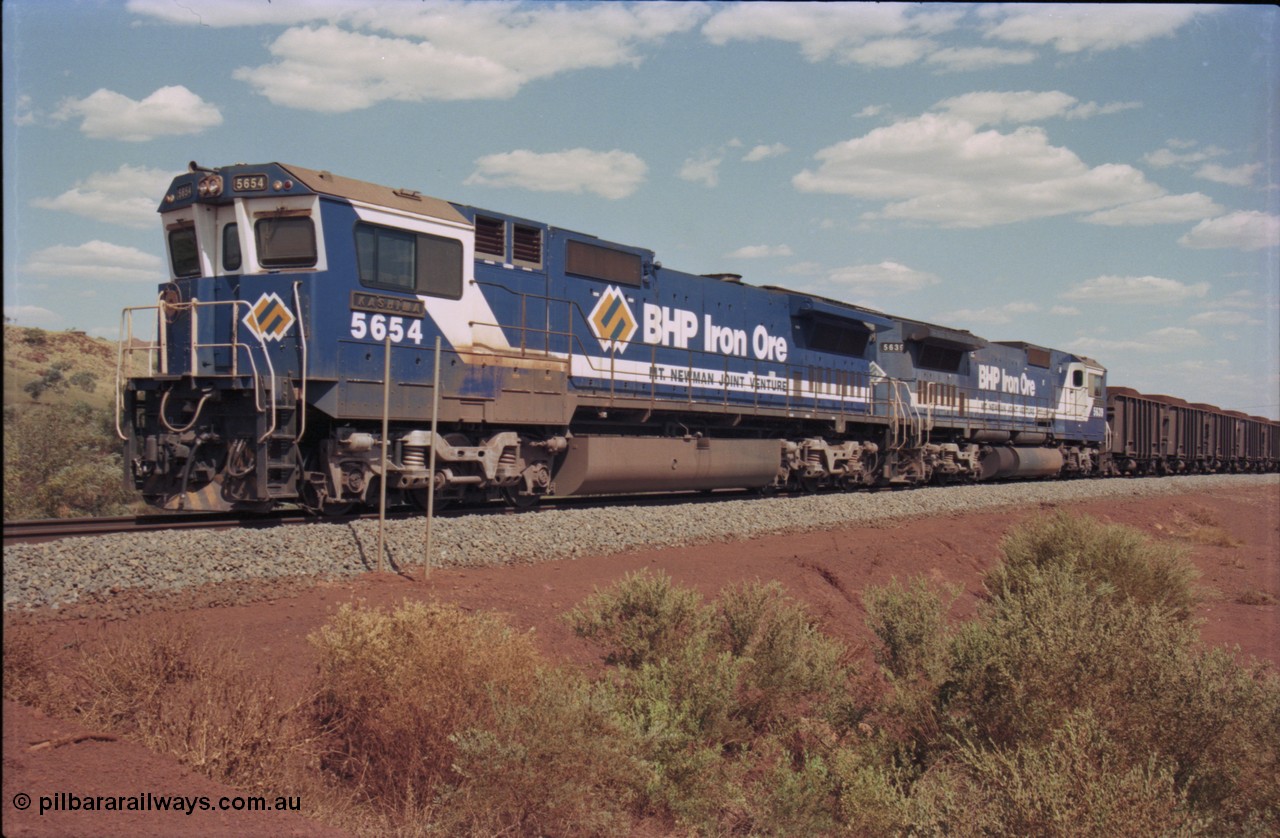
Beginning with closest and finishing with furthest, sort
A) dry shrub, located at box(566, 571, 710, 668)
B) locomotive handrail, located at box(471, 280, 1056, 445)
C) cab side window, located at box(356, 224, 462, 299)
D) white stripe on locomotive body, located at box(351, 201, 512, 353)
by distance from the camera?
dry shrub, located at box(566, 571, 710, 668), cab side window, located at box(356, 224, 462, 299), white stripe on locomotive body, located at box(351, 201, 512, 353), locomotive handrail, located at box(471, 280, 1056, 445)

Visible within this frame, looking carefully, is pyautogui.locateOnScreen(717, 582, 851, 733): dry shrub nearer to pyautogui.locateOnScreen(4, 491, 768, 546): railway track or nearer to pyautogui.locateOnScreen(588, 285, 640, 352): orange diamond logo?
→ pyautogui.locateOnScreen(4, 491, 768, 546): railway track

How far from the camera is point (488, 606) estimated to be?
8.62 m

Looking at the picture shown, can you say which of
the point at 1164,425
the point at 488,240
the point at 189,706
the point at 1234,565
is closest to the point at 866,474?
the point at 1234,565

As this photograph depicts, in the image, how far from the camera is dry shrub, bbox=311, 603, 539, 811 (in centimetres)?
605

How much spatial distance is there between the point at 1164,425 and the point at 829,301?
2503cm

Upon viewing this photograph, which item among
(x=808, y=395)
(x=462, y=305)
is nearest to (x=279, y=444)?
(x=462, y=305)

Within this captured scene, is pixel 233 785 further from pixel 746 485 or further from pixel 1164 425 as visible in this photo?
pixel 1164 425

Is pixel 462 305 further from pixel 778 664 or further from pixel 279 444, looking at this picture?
pixel 778 664

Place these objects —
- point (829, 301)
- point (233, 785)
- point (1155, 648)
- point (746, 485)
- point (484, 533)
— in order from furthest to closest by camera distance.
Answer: point (829, 301) < point (746, 485) < point (484, 533) < point (1155, 648) < point (233, 785)

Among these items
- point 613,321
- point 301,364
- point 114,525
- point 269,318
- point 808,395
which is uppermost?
point 613,321

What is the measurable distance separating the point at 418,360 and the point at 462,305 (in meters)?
1.10

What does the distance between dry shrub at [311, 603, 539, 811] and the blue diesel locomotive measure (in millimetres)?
3771

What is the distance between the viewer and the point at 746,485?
17531mm

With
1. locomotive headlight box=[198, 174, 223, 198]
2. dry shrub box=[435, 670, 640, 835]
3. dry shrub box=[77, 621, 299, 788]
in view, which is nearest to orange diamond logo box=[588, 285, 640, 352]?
locomotive headlight box=[198, 174, 223, 198]
